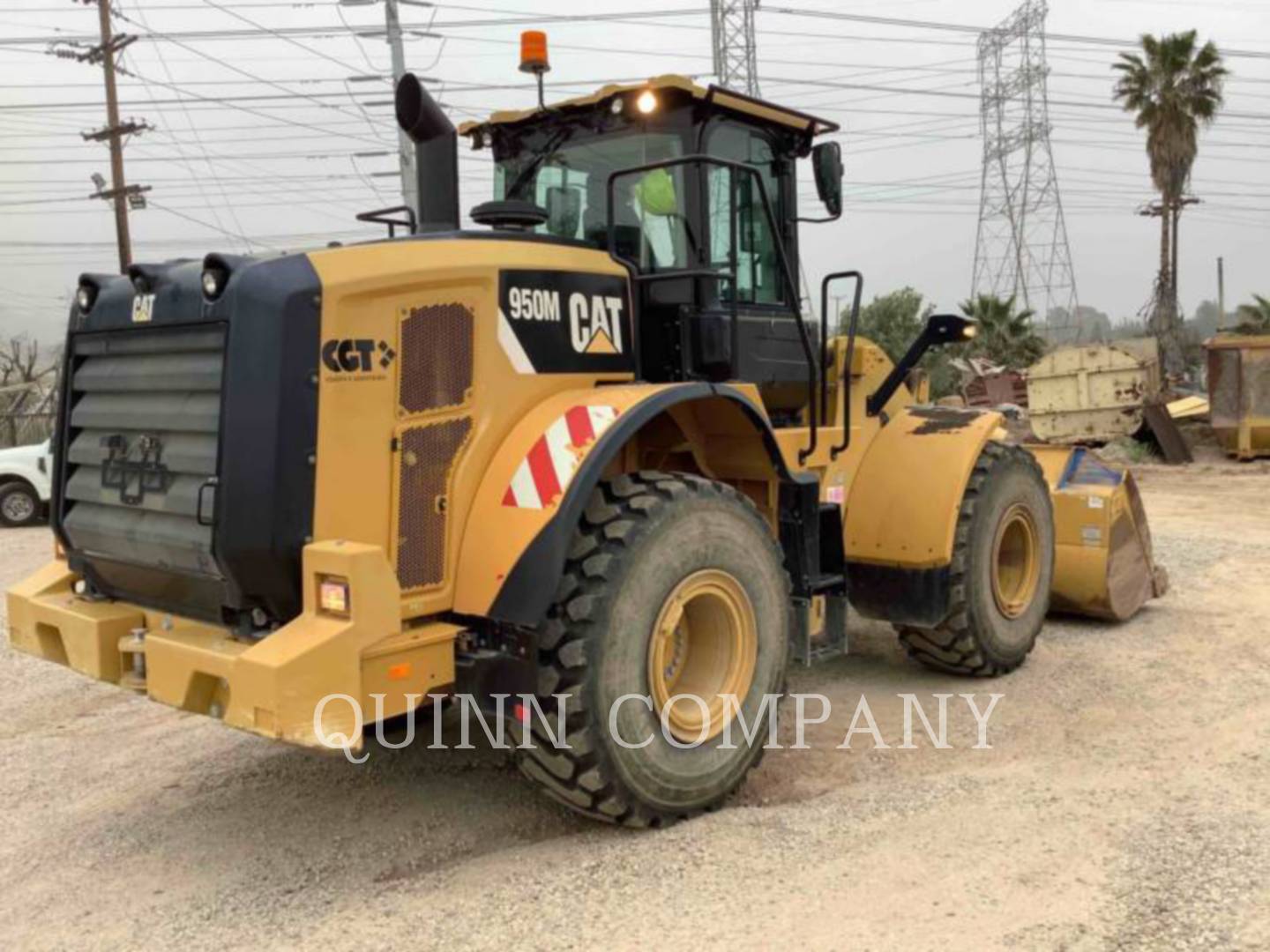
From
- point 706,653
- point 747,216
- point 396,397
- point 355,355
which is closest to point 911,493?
point 747,216

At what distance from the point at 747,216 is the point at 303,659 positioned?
9.21ft

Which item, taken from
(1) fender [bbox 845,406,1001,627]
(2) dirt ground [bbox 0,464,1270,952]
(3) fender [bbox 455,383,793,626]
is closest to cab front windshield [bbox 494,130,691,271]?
(3) fender [bbox 455,383,793,626]

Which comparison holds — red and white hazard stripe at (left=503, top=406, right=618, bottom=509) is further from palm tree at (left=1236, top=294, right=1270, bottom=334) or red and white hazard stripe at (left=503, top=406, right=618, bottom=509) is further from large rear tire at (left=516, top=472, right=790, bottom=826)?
palm tree at (left=1236, top=294, right=1270, bottom=334)

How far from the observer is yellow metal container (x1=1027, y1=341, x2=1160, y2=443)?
18250 millimetres

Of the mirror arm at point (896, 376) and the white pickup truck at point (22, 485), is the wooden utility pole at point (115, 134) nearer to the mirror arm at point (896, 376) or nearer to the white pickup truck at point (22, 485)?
the white pickup truck at point (22, 485)

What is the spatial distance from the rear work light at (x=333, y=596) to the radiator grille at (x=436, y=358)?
60cm

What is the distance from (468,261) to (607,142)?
1371 millimetres

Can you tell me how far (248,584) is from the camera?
334 cm

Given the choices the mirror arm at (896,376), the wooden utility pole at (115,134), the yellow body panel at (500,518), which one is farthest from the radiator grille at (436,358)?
the wooden utility pole at (115,134)

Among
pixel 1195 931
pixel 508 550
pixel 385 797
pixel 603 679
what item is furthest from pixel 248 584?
pixel 1195 931

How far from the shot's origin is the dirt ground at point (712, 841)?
10.4 ft

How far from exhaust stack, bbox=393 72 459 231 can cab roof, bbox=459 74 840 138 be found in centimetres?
69

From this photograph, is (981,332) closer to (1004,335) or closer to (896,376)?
(1004,335)

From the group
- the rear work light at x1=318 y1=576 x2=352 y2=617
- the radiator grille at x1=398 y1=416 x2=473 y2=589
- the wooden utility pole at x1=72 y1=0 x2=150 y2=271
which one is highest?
the wooden utility pole at x1=72 y1=0 x2=150 y2=271
